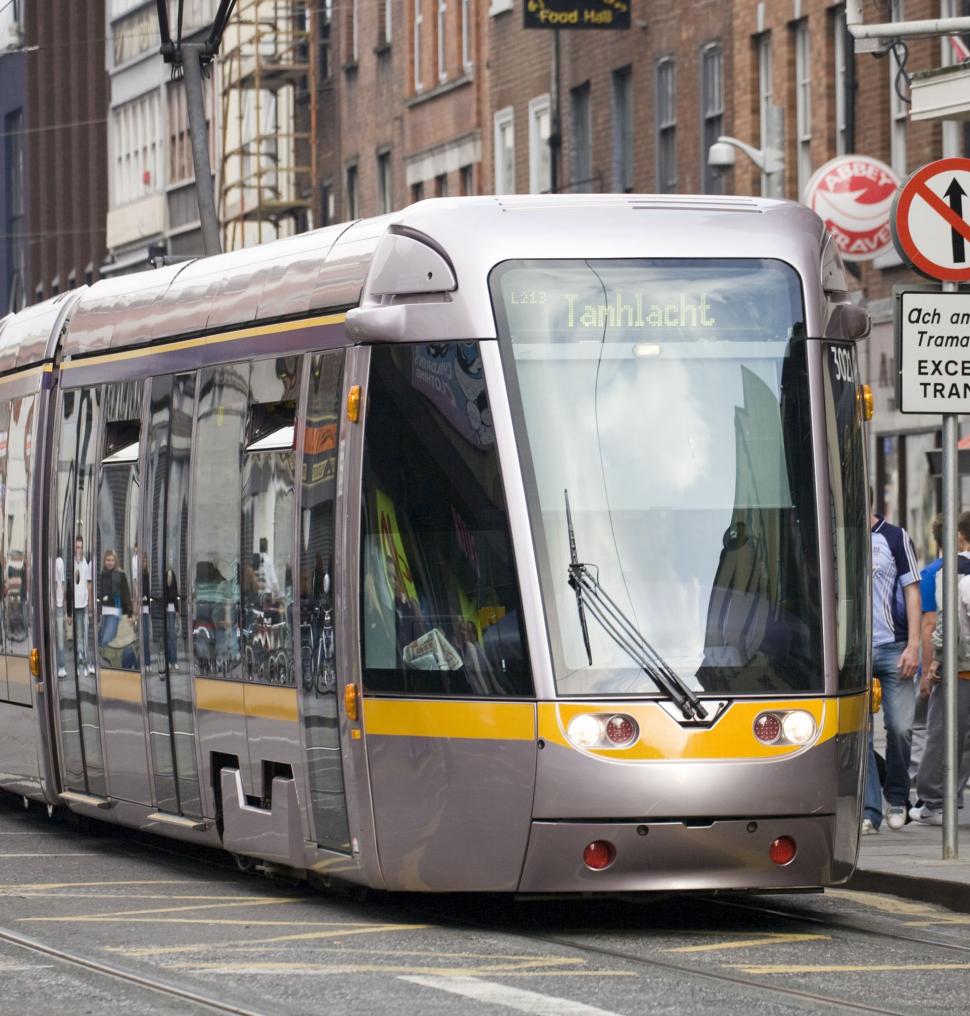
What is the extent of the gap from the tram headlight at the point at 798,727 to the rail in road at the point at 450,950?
0.77m

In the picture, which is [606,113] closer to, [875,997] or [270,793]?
[270,793]

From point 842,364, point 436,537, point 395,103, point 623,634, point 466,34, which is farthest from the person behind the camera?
point 395,103

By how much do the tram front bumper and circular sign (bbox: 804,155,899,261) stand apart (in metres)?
13.9

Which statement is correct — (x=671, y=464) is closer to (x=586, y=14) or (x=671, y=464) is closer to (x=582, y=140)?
(x=586, y=14)

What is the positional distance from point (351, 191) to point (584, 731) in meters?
44.1

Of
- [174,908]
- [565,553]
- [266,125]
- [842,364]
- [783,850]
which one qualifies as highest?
[266,125]

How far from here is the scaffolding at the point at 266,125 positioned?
5641 centimetres

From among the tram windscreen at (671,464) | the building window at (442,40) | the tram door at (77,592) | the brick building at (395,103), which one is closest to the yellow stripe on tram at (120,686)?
the tram door at (77,592)

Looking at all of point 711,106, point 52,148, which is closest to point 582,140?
point 711,106

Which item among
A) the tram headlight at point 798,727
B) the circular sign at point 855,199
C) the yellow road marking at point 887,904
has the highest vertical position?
the circular sign at point 855,199

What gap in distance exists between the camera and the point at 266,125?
196 ft

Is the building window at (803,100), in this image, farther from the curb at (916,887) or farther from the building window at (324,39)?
the curb at (916,887)

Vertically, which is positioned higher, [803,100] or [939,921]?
[803,100]

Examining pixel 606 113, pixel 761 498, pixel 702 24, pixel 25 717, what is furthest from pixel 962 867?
pixel 606 113
